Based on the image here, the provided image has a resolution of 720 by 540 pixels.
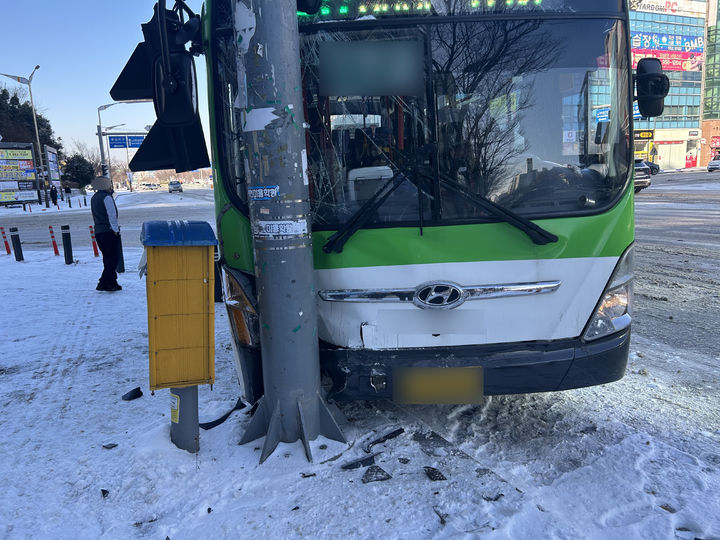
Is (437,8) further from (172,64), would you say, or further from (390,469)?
(390,469)

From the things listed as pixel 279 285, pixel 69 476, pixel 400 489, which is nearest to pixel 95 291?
pixel 69 476

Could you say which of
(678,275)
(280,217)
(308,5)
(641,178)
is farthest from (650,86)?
(641,178)

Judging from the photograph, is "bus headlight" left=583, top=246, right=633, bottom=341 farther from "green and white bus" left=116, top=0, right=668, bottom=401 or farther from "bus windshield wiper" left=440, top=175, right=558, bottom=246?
"bus windshield wiper" left=440, top=175, right=558, bottom=246

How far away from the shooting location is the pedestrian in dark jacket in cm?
809

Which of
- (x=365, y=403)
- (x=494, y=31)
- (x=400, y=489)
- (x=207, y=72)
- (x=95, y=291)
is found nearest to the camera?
(x=400, y=489)

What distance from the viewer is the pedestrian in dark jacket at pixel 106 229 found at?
8.09m

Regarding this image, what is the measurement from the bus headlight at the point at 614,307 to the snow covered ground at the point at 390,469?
2.33ft

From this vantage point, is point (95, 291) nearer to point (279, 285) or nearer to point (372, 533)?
point (279, 285)

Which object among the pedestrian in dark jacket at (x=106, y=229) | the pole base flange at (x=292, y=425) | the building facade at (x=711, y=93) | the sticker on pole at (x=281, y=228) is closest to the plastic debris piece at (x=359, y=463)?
the pole base flange at (x=292, y=425)

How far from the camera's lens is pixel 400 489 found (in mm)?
2756

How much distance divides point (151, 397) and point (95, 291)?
16.2 feet

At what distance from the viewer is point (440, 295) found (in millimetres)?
2914

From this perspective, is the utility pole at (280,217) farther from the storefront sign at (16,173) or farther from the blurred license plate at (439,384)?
the storefront sign at (16,173)

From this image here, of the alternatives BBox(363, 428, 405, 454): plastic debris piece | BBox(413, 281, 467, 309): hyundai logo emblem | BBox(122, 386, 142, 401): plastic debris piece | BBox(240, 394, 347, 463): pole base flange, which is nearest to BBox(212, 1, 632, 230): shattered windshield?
BBox(413, 281, 467, 309): hyundai logo emblem
